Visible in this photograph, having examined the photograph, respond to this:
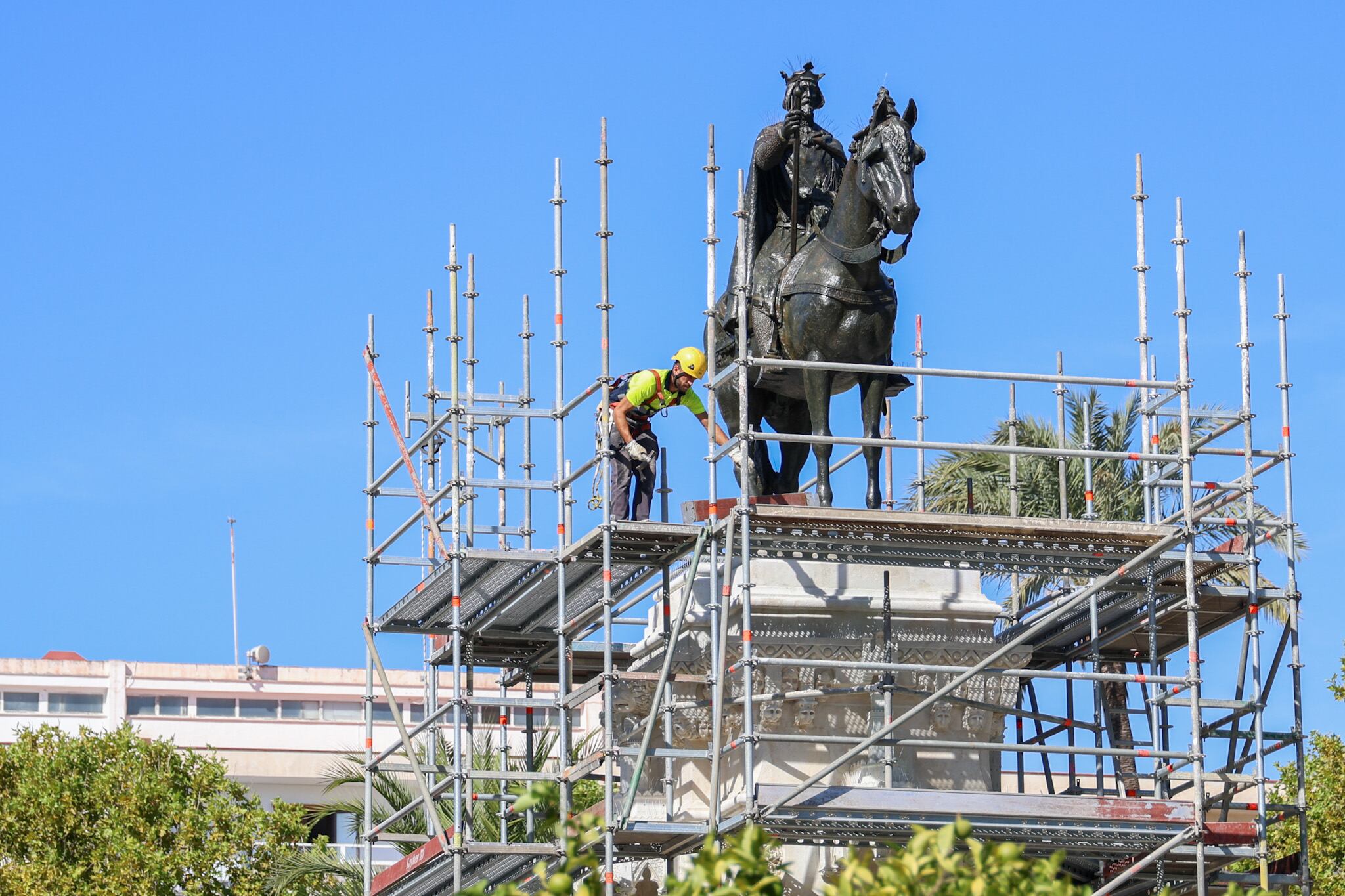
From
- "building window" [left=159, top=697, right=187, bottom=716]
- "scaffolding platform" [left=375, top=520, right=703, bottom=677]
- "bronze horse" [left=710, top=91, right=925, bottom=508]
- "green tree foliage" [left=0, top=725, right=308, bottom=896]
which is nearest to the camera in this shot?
"bronze horse" [left=710, top=91, right=925, bottom=508]

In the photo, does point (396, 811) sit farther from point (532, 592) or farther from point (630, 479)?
point (630, 479)

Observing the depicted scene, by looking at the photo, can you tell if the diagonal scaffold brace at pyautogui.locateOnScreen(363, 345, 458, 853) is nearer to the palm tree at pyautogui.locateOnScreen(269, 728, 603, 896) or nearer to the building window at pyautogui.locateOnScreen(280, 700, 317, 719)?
the palm tree at pyautogui.locateOnScreen(269, 728, 603, 896)

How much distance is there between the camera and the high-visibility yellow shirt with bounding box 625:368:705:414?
72.4 feet

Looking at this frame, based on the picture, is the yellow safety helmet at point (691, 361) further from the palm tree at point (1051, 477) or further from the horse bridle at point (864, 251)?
the palm tree at point (1051, 477)

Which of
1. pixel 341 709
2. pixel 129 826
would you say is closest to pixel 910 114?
pixel 129 826

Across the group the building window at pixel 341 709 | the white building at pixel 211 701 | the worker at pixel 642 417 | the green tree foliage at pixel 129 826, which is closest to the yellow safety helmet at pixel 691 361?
the worker at pixel 642 417

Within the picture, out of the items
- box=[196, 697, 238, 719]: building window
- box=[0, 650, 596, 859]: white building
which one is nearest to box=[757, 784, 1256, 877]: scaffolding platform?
box=[0, 650, 596, 859]: white building

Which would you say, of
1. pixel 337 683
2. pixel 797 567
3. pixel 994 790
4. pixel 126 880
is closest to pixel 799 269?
pixel 797 567

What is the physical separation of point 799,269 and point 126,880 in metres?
17.5

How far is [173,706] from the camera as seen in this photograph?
69.1 meters

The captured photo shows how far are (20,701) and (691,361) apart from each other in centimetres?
4872

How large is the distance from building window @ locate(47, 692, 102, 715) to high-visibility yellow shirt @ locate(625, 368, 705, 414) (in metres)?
47.5

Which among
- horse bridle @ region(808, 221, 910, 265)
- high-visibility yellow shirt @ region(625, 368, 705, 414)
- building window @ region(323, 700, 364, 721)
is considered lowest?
high-visibility yellow shirt @ region(625, 368, 705, 414)

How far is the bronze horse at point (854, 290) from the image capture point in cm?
2114
